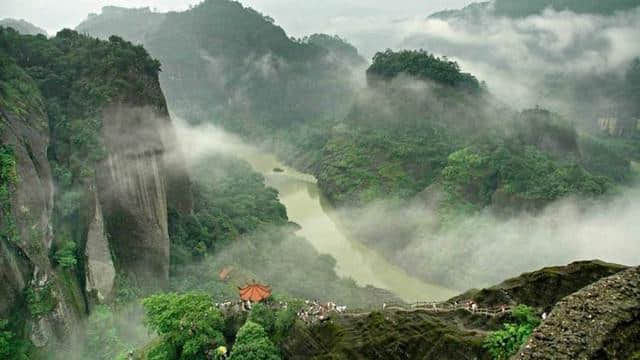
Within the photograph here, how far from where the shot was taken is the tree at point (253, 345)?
1959cm

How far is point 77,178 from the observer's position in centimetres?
2866

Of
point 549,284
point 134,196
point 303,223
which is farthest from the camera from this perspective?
point 303,223

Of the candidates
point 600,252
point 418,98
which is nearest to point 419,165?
point 418,98

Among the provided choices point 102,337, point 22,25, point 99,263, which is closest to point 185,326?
point 102,337

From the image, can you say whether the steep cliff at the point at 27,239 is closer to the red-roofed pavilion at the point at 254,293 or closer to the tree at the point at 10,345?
the tree at the point at 10,345

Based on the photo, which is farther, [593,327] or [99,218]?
[99,218]

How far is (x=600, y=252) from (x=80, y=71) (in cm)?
3487

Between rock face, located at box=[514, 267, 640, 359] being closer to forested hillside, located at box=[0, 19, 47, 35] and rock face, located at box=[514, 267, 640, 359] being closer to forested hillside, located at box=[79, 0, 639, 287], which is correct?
forested hillside, located at box=[79, 0, 639, 287]

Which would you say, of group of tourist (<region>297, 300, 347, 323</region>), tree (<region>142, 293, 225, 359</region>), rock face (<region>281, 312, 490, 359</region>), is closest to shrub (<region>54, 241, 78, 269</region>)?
tree (<region>142, 293, 225, 359</region>)

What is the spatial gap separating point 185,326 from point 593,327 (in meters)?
13.6

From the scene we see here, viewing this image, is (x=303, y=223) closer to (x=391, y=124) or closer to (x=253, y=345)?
(x=391, y=124)

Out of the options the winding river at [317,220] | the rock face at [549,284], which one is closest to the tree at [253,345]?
the rock face at [549,284]

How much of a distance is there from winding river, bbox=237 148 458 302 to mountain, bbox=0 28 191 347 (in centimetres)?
1348

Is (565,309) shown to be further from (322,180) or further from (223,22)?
(223,22)
